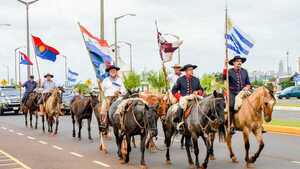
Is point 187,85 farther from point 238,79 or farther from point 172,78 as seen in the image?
point 172,78

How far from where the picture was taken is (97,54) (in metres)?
18.3

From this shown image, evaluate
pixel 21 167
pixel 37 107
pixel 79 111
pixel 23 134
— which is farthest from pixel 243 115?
pixel 37 107

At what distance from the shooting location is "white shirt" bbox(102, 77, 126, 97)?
17.1m

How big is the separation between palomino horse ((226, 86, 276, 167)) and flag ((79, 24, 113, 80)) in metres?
5.34

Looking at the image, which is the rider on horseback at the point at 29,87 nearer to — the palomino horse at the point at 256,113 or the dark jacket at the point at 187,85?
the dark jacket at the point at 187,85

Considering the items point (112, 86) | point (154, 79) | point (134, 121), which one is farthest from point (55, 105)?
point (154, 79)

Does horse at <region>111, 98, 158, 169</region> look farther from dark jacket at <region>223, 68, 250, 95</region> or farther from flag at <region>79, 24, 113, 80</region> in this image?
flag at <region>79, 24, 113, 80</region>

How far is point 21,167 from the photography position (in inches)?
567

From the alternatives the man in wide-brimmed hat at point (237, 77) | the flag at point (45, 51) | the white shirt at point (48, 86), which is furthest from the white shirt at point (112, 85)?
the flag at point (45, 51)

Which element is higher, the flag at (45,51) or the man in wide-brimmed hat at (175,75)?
the flag at (45,51)

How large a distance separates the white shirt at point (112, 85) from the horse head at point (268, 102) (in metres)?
4.83

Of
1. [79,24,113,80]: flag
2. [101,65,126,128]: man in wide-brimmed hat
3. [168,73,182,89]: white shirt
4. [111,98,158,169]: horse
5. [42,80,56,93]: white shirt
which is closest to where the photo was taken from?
[111,98,158,169]: horse

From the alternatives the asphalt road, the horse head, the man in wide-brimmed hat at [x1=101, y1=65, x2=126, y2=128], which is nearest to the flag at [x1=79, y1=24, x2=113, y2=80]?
the man in wide-brimmed hat at [x1=101, y1=65, x2=126, y2=128]

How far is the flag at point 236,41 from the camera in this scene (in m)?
15.7
